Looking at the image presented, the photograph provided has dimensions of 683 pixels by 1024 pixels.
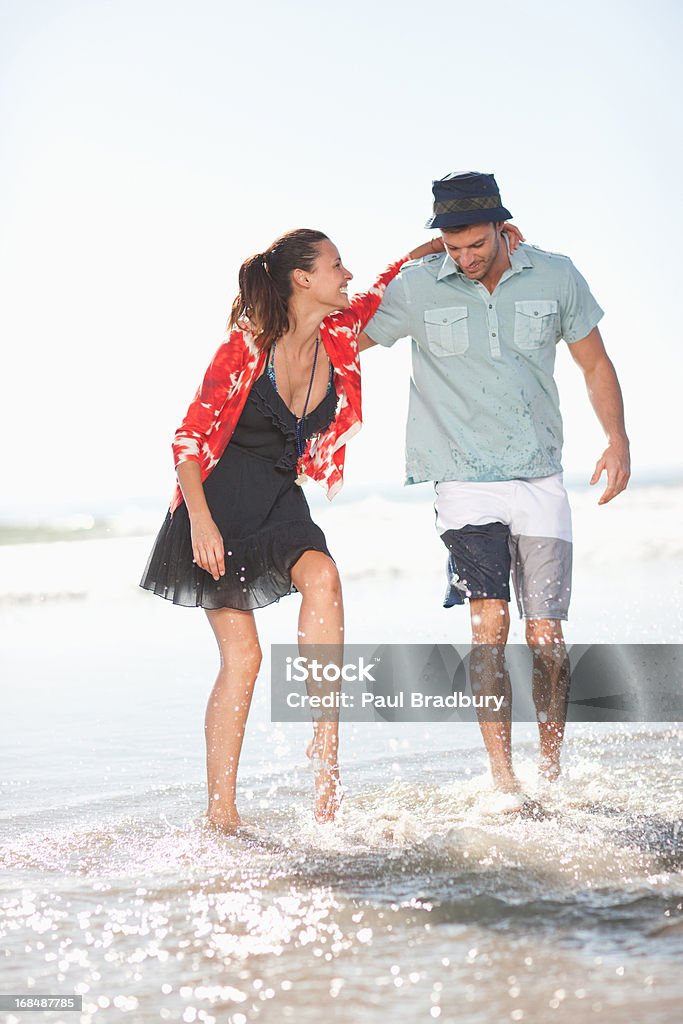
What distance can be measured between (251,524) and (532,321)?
3.86ft

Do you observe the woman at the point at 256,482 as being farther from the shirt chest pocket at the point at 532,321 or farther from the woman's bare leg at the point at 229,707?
→ the shirt chest pocket at the point at 532,321

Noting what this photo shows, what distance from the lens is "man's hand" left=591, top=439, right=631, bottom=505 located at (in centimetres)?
398

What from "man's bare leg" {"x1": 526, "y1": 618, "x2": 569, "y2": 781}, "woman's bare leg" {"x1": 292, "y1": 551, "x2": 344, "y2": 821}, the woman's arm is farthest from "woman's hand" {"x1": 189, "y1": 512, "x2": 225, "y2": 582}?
"man's bare leg" {"x1": 526, "y1": 618, "x2": 569, "y2": 781}

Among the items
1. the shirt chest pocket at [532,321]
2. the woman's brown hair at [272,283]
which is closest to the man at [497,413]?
the shirt chest pocket at [532,321]

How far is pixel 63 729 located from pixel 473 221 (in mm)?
2782

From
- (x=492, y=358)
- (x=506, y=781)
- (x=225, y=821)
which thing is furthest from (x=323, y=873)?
(x=492, y=358)

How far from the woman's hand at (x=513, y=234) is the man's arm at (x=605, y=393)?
1.31 ft

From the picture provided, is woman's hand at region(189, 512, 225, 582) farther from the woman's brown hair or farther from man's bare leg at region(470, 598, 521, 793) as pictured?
man's bare leg at region(470, 598, 521, 793)

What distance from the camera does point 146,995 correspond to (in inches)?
91.7

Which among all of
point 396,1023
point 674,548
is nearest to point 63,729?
point 396,1023

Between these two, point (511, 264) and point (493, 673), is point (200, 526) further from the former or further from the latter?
point (511, 264)

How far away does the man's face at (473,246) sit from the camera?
154 inches

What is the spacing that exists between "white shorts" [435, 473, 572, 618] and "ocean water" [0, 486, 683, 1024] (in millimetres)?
653

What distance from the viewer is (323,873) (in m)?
3.04
